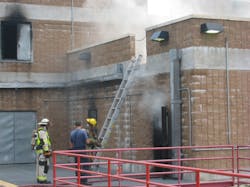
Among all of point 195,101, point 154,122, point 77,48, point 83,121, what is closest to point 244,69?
point 195,101

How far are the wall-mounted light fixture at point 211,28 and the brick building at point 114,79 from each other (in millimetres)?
195

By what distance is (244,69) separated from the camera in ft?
50.9

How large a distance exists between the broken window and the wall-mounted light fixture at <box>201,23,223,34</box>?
9239 millimetres

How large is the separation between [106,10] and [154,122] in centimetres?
826

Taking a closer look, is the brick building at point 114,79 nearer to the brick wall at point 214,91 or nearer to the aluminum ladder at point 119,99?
the brick wall at point 214,91

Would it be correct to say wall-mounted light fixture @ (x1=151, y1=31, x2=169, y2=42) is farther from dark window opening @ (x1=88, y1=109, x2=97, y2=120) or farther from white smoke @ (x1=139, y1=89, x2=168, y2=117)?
dark window opening @ (x1=88, y1=109, x2=97, y2=120)

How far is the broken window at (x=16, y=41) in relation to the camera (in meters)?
21.8

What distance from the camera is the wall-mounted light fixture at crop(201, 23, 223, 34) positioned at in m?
14.7

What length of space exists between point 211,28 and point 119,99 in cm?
397

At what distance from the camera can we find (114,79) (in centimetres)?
1853

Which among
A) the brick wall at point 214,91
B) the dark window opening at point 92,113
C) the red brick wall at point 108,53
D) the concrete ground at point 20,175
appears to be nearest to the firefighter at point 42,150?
the concrete ground at point 20,175

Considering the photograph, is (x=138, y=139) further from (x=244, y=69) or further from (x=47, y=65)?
(x=47, y=65)

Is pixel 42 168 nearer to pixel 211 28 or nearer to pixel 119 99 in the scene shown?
pixel 119 99

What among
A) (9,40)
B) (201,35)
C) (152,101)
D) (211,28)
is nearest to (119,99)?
(152,101)
